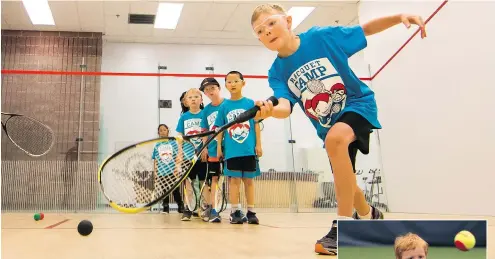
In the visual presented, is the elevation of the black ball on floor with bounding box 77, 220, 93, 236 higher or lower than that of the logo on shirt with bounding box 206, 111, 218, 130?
lower

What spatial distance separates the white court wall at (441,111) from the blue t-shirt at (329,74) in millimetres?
1644

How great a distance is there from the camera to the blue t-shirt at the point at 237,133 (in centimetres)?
239

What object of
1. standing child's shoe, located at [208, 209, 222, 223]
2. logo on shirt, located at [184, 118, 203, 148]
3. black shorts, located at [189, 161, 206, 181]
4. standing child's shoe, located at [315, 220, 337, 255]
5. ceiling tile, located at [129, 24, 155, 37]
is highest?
ceiling tile, located at [129, 24, 155, 37]

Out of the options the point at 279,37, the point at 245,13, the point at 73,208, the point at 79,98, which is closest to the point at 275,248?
the point at 279,37

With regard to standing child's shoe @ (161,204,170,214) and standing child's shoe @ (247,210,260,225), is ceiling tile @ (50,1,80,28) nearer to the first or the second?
standing child's shoe @ (161,204,170,214)

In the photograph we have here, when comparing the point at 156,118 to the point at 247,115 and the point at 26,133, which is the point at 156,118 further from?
the point at 247,115

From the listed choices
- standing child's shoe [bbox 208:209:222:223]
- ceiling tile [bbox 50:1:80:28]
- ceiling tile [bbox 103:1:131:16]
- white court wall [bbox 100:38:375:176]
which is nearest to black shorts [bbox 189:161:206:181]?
standing child's shoe [bbox 208:209:222:223]

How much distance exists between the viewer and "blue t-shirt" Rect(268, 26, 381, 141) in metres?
1.28

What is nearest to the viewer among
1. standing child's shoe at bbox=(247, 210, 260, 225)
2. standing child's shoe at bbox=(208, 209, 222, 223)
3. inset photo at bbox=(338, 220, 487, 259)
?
inset photo at bbox=(338, 220, 487, 259)

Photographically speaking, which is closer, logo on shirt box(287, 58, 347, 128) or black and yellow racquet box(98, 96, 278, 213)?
black and yellow racquet box(98, 96, 278, 213)

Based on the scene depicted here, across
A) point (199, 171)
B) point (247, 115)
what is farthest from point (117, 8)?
point (247, 115)

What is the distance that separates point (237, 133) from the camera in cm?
241

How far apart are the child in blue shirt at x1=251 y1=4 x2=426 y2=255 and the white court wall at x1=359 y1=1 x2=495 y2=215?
1643 mm

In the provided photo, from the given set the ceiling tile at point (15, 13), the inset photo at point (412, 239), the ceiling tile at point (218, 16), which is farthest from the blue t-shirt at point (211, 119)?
the ceiling tile at point (15, 13)
